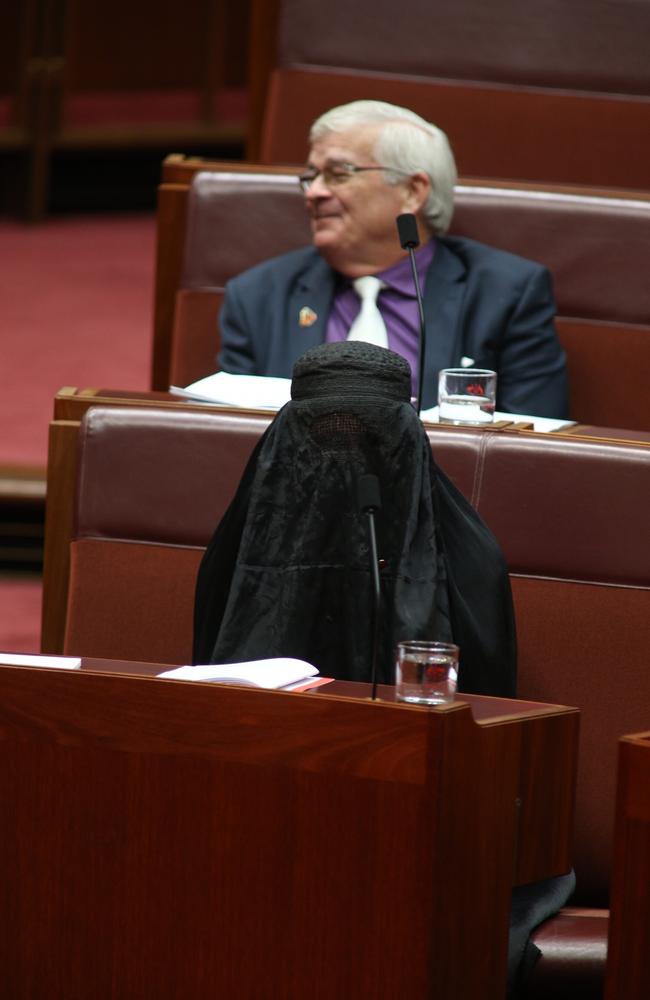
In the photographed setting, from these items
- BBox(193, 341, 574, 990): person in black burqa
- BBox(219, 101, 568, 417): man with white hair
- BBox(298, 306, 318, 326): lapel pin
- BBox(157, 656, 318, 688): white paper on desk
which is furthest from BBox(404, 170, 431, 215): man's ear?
BBox(157, 656, 318, 688): white paper on desk

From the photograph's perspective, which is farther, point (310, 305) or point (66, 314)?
point (66, 314)

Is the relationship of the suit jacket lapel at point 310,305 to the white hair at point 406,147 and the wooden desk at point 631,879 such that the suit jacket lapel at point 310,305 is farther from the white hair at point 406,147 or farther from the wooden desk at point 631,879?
the wooden desk at point 631,879

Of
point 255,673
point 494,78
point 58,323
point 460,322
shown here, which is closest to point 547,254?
point 460,322

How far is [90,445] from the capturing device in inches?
41.1

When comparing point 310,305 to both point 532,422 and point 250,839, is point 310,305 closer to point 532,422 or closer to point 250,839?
point 532,422

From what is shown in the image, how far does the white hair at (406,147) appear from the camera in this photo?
4.17ft

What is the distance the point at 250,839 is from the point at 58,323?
1331 millimetres

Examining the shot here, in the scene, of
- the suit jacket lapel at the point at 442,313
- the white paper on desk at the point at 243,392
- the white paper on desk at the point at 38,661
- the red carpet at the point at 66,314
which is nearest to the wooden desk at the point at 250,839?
the white paper on desk at the point at 38,661

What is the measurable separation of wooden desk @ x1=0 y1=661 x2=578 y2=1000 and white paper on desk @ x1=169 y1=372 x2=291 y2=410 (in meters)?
0.33

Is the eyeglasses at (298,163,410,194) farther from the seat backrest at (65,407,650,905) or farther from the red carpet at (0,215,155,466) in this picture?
the red carpet at (0,215,155,466)

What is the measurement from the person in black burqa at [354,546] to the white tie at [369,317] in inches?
13.9

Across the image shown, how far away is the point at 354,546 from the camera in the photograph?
865 millimetres

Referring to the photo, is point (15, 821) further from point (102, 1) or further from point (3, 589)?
point (102, 1)

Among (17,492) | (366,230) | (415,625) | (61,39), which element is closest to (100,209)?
(61,39)
